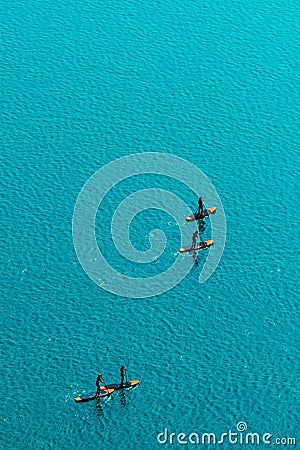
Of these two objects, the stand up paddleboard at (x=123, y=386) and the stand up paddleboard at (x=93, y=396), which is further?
the stand up paddleboard at (x=123, y=386)

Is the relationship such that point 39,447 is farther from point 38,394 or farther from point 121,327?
point 121,327
